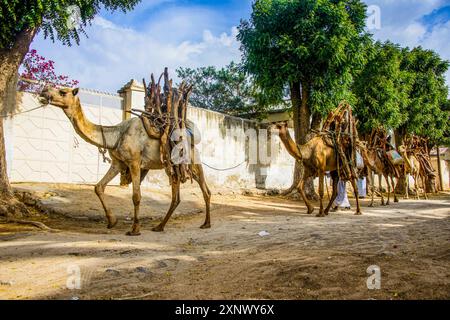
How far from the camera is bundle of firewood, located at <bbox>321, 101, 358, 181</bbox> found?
10.7 metres

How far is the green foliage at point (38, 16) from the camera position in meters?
8.22

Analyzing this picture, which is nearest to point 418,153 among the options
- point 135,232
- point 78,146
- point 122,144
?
point 78,146

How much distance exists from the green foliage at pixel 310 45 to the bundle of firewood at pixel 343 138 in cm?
421

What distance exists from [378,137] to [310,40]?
5831 millimetres

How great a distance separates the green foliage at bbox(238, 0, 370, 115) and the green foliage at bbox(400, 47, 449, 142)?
11392 millimetres

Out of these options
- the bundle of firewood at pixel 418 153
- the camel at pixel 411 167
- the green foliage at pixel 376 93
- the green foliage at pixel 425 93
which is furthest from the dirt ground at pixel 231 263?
the green foliage at pixel 425 93

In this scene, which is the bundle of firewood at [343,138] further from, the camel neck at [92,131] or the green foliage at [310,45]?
the camel neck at [92,131]

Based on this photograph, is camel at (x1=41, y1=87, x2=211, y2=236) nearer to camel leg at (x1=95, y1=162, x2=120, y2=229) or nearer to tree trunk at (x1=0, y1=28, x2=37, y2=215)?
camel leg at (x1=95, y1=162, x2=120, y2=229)

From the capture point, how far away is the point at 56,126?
38.5ft

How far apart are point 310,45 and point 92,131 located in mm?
10449

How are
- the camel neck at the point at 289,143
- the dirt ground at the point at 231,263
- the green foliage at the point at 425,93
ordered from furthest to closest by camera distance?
the green foliage at the point at 425,93, the camel neck at the point at 289,143, the dirt ground at the point at 231,263

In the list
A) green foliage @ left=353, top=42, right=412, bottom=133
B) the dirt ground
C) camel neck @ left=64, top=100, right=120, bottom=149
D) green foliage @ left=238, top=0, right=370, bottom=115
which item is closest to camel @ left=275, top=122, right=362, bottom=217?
the dirt ground

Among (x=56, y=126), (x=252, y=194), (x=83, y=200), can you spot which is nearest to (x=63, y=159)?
(x=56, y=126)
